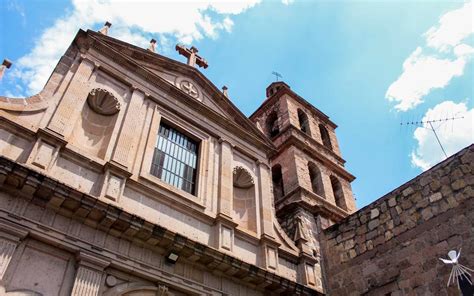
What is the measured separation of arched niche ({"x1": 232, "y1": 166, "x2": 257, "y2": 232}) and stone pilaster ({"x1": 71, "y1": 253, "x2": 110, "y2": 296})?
4566mm

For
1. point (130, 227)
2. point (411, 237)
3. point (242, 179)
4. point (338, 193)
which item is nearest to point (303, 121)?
point (338, 193)

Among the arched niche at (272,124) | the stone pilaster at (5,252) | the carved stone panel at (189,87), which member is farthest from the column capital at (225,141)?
the arched niche at (272,124)

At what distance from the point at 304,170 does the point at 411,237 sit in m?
6.60

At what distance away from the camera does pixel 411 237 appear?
994cm

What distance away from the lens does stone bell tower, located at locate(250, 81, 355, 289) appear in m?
13.2

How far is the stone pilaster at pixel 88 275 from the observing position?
671 centimetres

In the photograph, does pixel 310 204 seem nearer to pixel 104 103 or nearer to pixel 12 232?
pixel 104 103

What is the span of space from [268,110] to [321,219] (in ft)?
29.9

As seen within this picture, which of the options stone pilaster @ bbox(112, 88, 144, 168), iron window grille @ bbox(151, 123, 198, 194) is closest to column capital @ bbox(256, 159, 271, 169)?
iron window grille @ bbox(151, 123, 198, 194)

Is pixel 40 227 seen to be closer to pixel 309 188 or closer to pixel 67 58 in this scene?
pixel 67 58

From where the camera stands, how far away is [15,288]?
20.4ft

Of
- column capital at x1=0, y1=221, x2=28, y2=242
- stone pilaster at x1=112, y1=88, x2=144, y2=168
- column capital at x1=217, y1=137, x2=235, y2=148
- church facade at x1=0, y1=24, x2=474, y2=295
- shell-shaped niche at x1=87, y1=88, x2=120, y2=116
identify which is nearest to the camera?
column capital at x1=0, y1=221, x2=28, y2=242

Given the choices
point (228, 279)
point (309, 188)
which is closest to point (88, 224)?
point (228, 279)

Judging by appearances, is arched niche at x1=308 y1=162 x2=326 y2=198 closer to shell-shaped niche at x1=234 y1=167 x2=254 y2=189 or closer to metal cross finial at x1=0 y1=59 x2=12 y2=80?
shell-shaped niche at x1=234 y1=167 x2=254 y2=189
